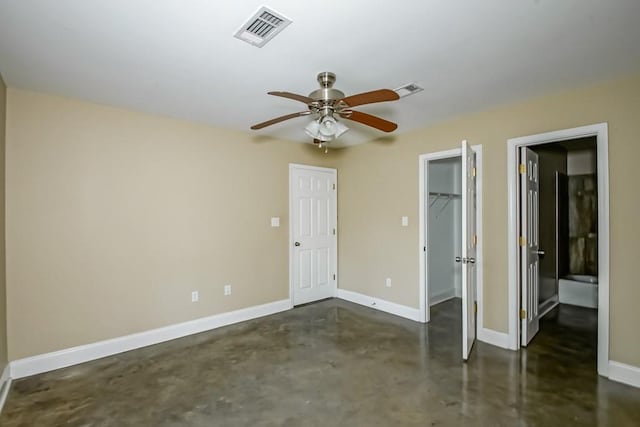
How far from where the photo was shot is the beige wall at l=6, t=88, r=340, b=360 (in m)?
2.70

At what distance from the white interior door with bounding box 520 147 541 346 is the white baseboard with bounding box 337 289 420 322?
1195mm

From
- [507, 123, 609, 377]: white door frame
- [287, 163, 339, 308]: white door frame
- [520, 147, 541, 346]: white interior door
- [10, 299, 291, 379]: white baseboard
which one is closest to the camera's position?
[507, 123, 609, 377]: white door frame

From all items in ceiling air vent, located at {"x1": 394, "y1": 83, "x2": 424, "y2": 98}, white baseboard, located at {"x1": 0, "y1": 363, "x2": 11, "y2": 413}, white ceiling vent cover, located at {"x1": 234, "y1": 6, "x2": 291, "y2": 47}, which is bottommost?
white baseboard, located at {"x1": 0, "y1": 363, "x2": 11, "y2": 413}

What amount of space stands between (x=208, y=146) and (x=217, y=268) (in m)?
1.50

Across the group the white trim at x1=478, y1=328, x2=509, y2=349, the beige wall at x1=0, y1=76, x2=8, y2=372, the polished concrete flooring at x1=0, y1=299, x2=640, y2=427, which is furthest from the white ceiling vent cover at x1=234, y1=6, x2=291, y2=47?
the white trim at x1=478, y1=328, x2=509, y2=349

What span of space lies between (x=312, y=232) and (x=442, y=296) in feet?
7.55

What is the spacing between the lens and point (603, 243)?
2.58 metres

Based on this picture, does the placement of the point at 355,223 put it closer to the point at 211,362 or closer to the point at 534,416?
the point at 211,362

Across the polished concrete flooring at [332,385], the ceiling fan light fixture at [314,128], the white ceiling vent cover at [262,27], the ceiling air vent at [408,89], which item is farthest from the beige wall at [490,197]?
the white ceiling vent cover at [262,27]

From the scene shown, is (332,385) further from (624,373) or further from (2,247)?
(2,247)

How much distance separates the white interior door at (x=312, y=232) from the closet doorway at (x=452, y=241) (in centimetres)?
151

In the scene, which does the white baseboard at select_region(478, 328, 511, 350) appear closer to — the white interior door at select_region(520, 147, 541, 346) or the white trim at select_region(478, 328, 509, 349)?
the white trim at select_region(478, 328, 509, 349)

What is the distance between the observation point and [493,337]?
327cm

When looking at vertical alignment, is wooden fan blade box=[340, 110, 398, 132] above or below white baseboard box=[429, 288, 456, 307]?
above
